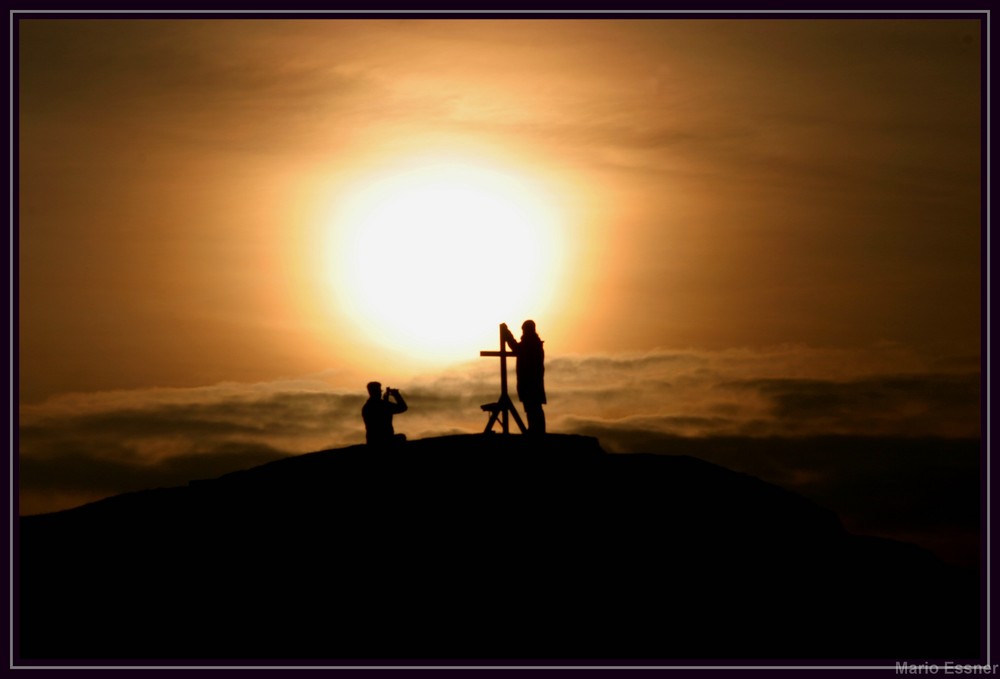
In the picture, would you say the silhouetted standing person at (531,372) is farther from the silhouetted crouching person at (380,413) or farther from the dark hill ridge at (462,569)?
the silhouetted crouching person at (380,413)

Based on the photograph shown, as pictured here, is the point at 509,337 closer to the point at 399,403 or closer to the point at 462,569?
the point at 399,403

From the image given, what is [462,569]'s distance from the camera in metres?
28.4

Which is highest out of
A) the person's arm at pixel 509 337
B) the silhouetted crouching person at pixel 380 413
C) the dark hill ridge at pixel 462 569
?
the person's arm at pixel 509 337

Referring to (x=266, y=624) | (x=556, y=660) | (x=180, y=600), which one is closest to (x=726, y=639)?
(x=556, y=660)

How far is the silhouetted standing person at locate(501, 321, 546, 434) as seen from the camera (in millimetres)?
30531

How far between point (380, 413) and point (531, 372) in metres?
3.76

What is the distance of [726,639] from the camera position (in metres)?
28.2

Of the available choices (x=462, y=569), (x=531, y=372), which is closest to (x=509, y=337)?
(x=531, y=372)

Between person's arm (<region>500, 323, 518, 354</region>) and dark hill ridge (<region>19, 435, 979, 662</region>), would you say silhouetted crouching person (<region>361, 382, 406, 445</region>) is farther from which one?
person's arm (<region>500, 323, 518, 354</region>)

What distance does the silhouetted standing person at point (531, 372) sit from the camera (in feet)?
100

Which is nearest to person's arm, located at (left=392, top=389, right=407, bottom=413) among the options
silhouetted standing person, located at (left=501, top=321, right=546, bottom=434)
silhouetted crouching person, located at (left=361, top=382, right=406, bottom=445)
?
silhouetted crouching person, located at (left=361, top=382, right=406, bottom=445)

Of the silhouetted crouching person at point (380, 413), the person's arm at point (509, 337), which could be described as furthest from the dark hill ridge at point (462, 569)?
the person's arm at point (509, 337)

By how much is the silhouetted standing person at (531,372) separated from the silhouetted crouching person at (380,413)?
2953mm

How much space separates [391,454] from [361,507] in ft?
5.53
